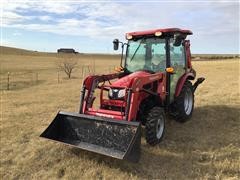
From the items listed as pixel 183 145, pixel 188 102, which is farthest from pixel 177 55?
pixel 183 145

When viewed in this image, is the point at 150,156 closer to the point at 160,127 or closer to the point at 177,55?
the point at 160,127

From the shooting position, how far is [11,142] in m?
7.95

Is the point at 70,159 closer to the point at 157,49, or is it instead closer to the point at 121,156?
the point at 121,156

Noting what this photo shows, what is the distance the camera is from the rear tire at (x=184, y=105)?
8.44 m

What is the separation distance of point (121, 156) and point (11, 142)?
3.34 m

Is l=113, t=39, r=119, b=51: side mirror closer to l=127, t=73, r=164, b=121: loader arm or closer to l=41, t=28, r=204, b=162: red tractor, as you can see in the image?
l=41, t=28, r=204, b=162: red tractor

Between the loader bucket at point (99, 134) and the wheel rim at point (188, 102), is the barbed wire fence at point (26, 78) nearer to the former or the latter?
the wheel rim at point (188, 102)

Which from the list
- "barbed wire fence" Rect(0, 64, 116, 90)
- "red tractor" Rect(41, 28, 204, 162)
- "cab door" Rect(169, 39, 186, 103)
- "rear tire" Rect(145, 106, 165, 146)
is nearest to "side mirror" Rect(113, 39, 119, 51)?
"red tractor" Rect(41, 28, 204, 162)

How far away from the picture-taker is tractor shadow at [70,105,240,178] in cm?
611

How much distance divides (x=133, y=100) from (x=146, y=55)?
6.34 ft

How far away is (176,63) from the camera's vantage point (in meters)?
8.38

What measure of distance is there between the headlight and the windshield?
4.38ft

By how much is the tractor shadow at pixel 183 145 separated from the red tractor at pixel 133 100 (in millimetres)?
241

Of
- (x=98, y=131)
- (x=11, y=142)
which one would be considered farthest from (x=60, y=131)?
(x=11, y=142)
